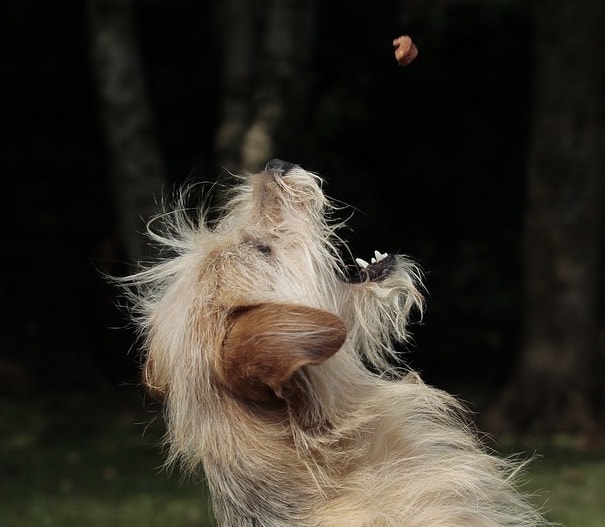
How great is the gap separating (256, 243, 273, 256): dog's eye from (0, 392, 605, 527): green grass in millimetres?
3335

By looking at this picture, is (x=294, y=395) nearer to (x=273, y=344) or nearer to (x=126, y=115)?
(x=273, y=344)

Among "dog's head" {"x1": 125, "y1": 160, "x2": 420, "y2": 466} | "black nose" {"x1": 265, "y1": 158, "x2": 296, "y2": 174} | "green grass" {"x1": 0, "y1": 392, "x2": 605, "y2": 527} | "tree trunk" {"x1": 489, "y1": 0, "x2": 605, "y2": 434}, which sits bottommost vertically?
"green grass" {"x1": 0, "y1": 392, "x2": 605, "y2": 527}

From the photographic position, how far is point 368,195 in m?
12.0

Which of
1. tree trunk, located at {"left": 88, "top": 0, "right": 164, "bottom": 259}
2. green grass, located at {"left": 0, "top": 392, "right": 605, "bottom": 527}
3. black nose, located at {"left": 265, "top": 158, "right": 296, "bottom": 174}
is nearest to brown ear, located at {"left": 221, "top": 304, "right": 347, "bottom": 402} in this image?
black nose, located at {"left": 265, "top": 158, "right": 296, "bottom": 174}

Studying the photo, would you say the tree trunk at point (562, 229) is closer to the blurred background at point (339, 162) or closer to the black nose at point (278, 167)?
the blurred background at point (339, 162)

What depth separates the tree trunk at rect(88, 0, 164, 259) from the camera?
429 inches

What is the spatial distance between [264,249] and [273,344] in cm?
72

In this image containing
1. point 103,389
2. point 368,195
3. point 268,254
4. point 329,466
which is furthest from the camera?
point 103,389

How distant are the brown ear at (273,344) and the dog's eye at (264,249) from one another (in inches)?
16.0

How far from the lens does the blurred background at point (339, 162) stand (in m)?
11.0

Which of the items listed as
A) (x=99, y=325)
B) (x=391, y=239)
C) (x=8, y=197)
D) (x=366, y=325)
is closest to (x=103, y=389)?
(x=99, y=325)

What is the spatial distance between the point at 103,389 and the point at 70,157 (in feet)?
8.39

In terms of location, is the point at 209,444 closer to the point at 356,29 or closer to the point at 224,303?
the point at 224,303

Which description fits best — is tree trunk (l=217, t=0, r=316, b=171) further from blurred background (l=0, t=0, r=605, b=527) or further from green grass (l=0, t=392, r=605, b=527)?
green grass (l=0, t=392, r=605, b=527)
